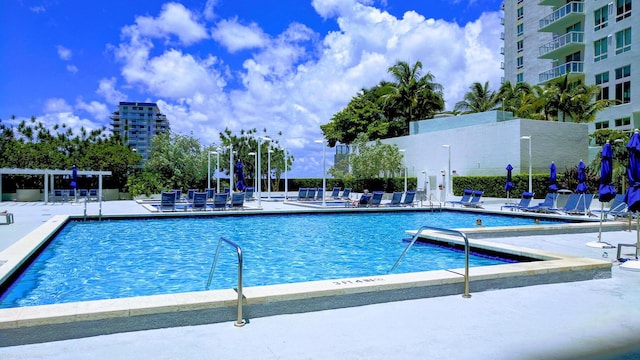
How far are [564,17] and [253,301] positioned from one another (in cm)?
3581

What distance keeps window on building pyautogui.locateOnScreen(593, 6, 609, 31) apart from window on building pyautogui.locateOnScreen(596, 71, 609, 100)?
3067 millimetres

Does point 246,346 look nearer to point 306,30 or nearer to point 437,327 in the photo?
point 437,327

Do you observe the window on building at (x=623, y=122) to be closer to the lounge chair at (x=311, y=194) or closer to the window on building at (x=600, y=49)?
the window on building at (x=600, y=49)

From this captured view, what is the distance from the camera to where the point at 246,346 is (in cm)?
382

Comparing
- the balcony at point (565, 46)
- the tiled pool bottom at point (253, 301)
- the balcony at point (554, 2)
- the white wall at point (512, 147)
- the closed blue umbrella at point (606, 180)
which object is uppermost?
the balcony at point (554, 2)

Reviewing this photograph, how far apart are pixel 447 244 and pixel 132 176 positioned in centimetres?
2701

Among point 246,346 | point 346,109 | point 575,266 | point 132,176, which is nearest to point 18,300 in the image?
point 246,346

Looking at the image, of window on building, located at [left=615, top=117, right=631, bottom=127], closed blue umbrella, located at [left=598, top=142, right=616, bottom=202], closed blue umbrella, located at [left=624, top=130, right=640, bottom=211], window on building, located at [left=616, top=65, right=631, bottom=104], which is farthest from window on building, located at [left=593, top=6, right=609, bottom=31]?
closed blue umbrella, located at [left=624, top=130, right=640, bottom=211]

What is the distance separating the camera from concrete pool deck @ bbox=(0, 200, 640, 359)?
366 centimetres

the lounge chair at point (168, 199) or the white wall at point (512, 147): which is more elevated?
the white wall at point (512, 147)

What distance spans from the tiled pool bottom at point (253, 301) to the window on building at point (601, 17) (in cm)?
3061

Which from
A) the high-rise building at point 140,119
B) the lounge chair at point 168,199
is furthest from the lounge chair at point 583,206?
the high-rise building at point 140,119

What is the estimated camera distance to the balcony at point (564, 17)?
3303 cm

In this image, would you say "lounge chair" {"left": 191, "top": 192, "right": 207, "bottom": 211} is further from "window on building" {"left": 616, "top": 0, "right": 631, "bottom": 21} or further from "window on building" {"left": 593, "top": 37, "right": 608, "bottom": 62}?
"window on building" {"left": 593, "top": 37, "right": 608, "bottom": 62}
